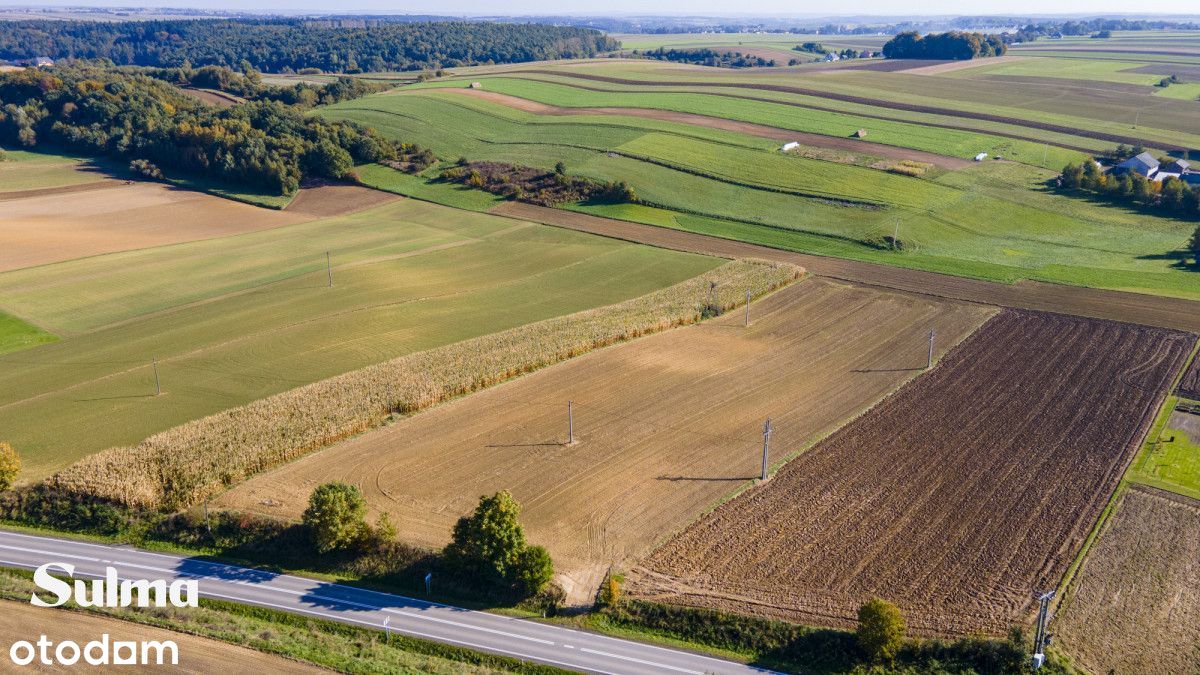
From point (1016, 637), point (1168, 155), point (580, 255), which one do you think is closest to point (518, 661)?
point (1016, 637)

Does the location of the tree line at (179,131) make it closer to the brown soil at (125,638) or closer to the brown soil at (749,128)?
the brown soil at (749,128)

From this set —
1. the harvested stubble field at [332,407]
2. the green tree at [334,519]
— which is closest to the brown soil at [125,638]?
the green tree at [334,519]

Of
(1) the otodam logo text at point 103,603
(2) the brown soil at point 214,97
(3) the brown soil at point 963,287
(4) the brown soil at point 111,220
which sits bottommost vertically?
(1) the otodam logo text at point 103,603

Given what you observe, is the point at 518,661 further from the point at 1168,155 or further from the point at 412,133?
the point at 1168,155

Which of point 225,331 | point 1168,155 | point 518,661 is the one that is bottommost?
point 518,661

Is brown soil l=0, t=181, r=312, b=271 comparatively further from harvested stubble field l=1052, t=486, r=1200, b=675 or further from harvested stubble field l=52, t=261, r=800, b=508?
harvested stubble field l=1052, t=486, r=1200, b=675
